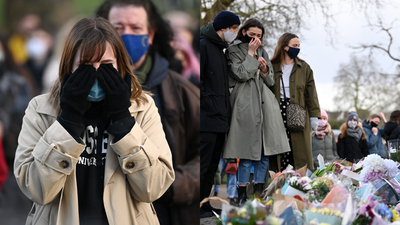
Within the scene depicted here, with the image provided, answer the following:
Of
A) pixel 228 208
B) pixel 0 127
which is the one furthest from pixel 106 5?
pixel 228 208

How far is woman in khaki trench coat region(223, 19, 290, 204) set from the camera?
3998 millimetres

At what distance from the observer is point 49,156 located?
1.72m

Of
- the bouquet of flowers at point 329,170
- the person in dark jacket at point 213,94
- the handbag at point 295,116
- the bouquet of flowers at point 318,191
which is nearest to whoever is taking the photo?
the bouquet of flowers at point 318,191

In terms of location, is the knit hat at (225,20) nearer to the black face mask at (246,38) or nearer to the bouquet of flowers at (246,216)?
the black face mask at (246,38)

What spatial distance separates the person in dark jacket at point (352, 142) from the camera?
7.40 metres

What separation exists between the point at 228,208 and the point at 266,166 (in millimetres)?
3038

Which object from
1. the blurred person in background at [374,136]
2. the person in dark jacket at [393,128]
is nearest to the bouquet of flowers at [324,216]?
the person in dark jacket at [393,128]

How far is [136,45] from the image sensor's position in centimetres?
307

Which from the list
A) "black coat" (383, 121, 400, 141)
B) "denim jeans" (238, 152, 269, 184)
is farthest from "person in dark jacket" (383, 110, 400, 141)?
"denim jeans" (238, 152, 269, 184)

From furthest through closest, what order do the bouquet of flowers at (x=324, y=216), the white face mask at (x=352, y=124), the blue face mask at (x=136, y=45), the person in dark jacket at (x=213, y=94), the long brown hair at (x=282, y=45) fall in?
the white face mask at (x=352, y=124)
the long brown hair at (x=282, y=45)
the person in dark jacket at (x=213, y=94)
the blue face mask at (x=136, y=45)
the bouquet of flowers at (x=324, y=216)

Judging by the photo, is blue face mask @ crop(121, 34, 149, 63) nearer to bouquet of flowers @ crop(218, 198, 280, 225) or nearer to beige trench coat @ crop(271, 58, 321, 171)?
beige trench coat @ crop(271, 58, 321, 171)

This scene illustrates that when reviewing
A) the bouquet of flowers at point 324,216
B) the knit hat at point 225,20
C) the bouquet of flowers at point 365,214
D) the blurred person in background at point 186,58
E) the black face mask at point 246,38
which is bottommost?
the bouquet of flowers at point 365,214

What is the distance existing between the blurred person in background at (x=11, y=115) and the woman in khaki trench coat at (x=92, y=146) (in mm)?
1032

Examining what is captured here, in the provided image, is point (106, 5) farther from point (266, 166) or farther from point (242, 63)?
point (266, 166)
